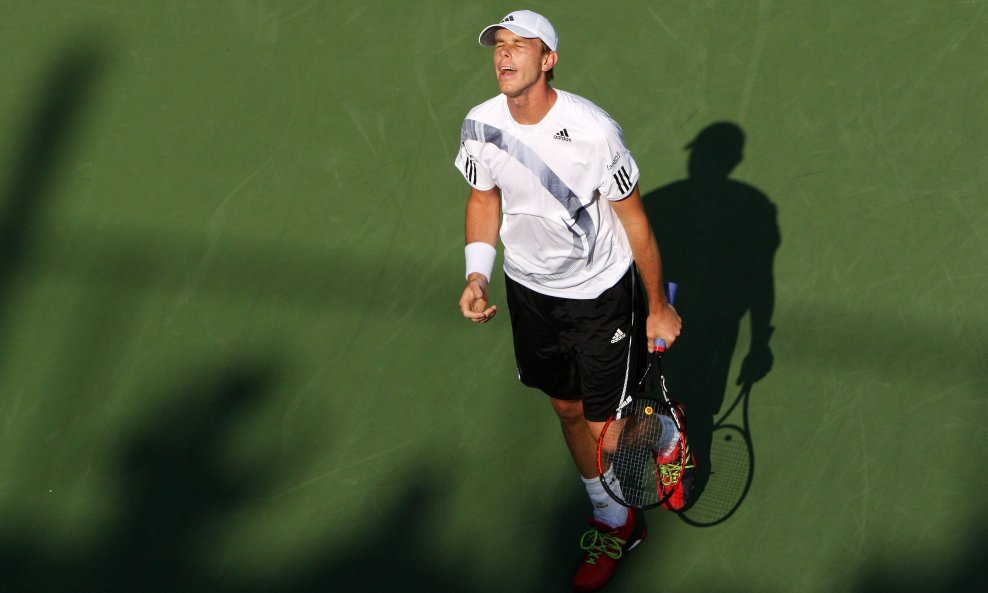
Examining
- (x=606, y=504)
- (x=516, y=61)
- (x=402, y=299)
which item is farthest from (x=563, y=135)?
(x=402, y=299)

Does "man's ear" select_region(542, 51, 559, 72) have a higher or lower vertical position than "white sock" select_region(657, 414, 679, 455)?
higher

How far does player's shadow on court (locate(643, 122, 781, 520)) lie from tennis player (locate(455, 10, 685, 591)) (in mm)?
865

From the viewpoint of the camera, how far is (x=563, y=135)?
440 cm

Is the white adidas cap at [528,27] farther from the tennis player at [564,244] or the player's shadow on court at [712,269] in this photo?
the player's shadow on court at [712,269]

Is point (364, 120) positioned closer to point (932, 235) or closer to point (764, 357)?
point (764, 357)

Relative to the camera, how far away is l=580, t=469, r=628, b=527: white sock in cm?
514

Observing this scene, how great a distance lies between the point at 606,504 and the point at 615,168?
5.24 ft

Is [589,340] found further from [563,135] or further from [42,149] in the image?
[42,149]

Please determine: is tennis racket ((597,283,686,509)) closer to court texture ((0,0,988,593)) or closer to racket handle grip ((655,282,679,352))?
racket handle grip ((655,282,679,352))

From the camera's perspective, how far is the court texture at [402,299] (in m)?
5.34

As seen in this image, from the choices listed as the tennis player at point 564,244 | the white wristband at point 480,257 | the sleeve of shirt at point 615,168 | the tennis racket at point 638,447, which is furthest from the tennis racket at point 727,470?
the sleeve of shirt at point 615,168

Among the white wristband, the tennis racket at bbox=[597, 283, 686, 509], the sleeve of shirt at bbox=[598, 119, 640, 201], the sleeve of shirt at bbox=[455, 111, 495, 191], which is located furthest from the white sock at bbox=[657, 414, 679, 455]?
the sleeve of shirt at bbox=[455, 111, 495, 191]

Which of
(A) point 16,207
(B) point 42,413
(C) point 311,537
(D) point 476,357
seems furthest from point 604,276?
(A) point 16,207

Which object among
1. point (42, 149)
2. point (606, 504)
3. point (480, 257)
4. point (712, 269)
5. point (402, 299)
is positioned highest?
point (42, 149)
